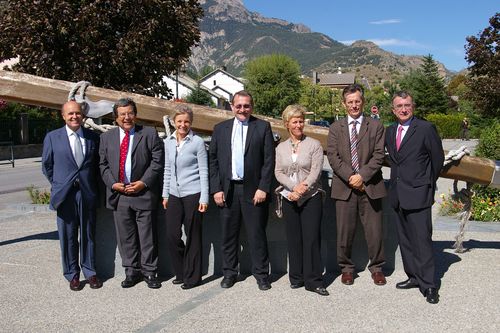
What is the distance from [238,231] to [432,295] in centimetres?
180

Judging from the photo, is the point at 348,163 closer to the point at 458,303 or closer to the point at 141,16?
the point at 458,303

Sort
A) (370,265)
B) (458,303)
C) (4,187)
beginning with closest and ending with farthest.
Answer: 1. (458,303)
2. (370,265)
3. (4,187)

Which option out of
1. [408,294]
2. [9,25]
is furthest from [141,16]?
[408,294]

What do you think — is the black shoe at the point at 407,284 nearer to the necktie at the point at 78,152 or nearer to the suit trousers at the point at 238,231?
the suit trousers at the point at 238,231

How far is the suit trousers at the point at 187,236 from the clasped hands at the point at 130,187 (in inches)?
11.6

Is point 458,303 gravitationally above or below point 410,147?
below

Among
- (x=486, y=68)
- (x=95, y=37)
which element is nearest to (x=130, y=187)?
(x=95, y=37)

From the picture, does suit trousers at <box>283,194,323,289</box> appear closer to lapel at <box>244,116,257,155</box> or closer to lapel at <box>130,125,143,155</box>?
lapel at <box>244,116,257,155</box>

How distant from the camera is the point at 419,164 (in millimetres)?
4633

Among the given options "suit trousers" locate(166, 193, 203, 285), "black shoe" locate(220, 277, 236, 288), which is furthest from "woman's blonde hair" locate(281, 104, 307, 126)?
"black shoe" locate(220, 277, 236, 288)

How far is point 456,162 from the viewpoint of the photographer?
5.27 metres

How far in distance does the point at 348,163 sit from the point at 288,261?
121 cm

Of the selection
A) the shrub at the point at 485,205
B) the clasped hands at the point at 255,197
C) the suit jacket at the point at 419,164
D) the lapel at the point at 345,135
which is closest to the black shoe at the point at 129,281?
the clasped hands at the point at 255,197

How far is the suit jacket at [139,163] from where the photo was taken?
15.9 ft
